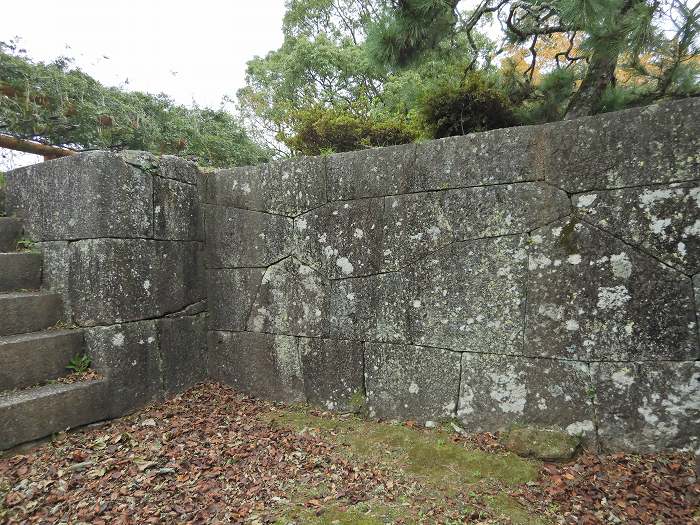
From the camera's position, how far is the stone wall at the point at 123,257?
10.4 ft

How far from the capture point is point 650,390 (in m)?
2.46

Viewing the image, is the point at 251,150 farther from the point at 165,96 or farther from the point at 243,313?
the point at 243,313

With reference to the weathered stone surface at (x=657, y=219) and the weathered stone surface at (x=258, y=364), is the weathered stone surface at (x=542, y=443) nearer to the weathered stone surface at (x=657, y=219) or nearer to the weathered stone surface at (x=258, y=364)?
the weathered stone surface at (x=657, y=219)

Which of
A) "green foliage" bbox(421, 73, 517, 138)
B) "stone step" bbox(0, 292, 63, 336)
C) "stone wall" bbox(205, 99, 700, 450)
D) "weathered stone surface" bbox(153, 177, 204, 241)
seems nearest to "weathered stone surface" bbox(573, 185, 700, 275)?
"stone wall" bbox(205, 99, 700, 450)

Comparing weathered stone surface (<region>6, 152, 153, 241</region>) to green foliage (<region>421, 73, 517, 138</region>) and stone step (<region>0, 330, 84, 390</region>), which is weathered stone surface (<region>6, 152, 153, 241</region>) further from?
green foliage (<region>421, 73, 517, 138</region>)

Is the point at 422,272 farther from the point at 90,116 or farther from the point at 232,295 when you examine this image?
the point at 90,116

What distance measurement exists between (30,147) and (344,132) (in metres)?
3.87

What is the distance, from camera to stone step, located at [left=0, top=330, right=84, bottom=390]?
2844 millimetres

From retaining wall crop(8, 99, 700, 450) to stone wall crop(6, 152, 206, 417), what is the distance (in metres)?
0.02

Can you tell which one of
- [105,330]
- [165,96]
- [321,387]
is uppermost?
[165,96]

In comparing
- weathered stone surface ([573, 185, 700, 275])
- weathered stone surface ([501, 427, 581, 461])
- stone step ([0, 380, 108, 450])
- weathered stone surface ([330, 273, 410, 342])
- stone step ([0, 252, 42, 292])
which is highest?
weathered stone surface ([573, 185, 700, 275])

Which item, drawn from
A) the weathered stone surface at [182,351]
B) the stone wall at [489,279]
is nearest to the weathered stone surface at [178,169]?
the stone wall at [489,279]

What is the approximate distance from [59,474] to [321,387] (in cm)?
186

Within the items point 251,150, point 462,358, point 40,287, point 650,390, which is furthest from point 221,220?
point 251,150
